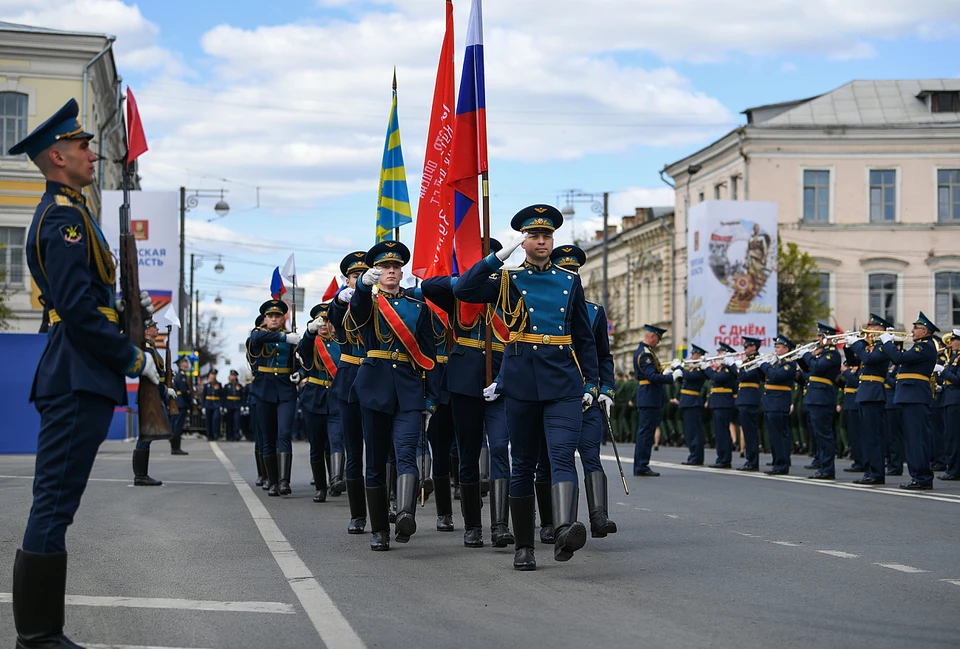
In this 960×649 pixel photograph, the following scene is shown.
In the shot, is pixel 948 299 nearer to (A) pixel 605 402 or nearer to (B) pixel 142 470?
(B) pixel 142 470

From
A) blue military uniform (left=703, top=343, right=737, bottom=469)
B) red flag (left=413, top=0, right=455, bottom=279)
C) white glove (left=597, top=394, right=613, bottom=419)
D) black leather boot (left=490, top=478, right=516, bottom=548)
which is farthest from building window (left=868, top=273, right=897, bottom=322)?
black leather boot (left=490, top=478, right=516, bottom=548)

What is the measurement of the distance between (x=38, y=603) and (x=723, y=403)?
56.3ft

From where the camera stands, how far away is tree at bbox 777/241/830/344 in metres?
52.0

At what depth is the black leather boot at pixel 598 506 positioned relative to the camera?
1038 cm

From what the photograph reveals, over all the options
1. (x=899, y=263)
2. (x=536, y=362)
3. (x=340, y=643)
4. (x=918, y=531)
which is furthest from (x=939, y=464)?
(x=899, y=263)

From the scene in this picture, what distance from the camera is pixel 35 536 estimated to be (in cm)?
565

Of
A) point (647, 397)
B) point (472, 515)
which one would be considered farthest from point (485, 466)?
point (647, 397)

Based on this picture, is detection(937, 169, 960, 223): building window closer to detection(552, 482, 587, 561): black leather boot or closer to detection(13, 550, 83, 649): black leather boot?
detection(552, 482, 587, 561): black leather boot

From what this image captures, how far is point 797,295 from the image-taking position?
52156 mm

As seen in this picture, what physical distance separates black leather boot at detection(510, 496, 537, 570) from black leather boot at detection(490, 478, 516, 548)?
4.13 feet

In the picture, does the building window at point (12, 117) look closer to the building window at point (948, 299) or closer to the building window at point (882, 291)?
the building window at point (882, 291)

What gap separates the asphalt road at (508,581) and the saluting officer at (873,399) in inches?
149

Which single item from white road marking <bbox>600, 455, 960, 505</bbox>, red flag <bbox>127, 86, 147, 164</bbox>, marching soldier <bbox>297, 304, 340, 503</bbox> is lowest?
white road marking <bbox>600, 455, 960, 505</bbox>

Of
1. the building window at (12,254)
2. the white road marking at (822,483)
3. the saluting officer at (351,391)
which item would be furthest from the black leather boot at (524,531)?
the building window at (12,254)
